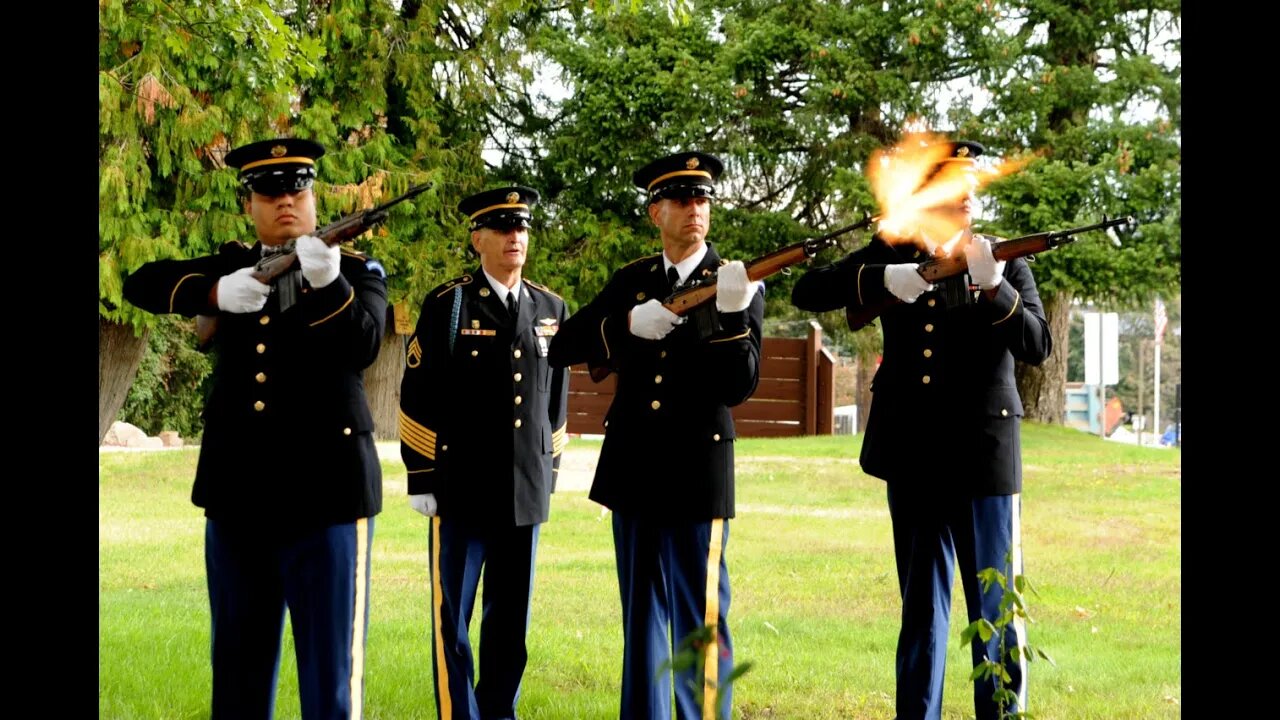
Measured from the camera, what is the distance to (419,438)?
5.99 meters

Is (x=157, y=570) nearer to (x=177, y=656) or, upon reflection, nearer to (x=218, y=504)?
(x=177, y=656)

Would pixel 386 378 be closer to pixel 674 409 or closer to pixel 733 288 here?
pixel 674 409

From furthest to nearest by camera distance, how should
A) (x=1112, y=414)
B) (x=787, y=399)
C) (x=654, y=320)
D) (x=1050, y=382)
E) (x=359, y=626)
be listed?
(x=1112, y=414) < (x=787, y=399) < (x=1050, y=382) < (x=654, y=320) < (x=359, y=626)

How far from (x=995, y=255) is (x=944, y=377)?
0.64m

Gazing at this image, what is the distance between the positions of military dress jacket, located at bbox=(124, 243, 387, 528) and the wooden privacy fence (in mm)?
21177

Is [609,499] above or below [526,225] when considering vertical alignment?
below

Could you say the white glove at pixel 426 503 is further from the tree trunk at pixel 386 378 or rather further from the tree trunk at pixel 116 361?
the tree trunk at pixel 386 378

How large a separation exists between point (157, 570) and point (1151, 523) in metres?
9.41

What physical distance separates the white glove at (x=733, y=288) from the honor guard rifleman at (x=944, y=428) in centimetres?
20

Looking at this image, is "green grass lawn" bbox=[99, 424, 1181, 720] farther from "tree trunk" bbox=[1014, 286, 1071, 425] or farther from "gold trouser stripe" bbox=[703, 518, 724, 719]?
"tree trunk" bbox=[1014, 286, 1071, 425]

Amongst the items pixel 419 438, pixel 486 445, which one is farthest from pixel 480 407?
pixel 419 438

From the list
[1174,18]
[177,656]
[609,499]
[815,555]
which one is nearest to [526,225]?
[609,499]

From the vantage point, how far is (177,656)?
7.88 m
